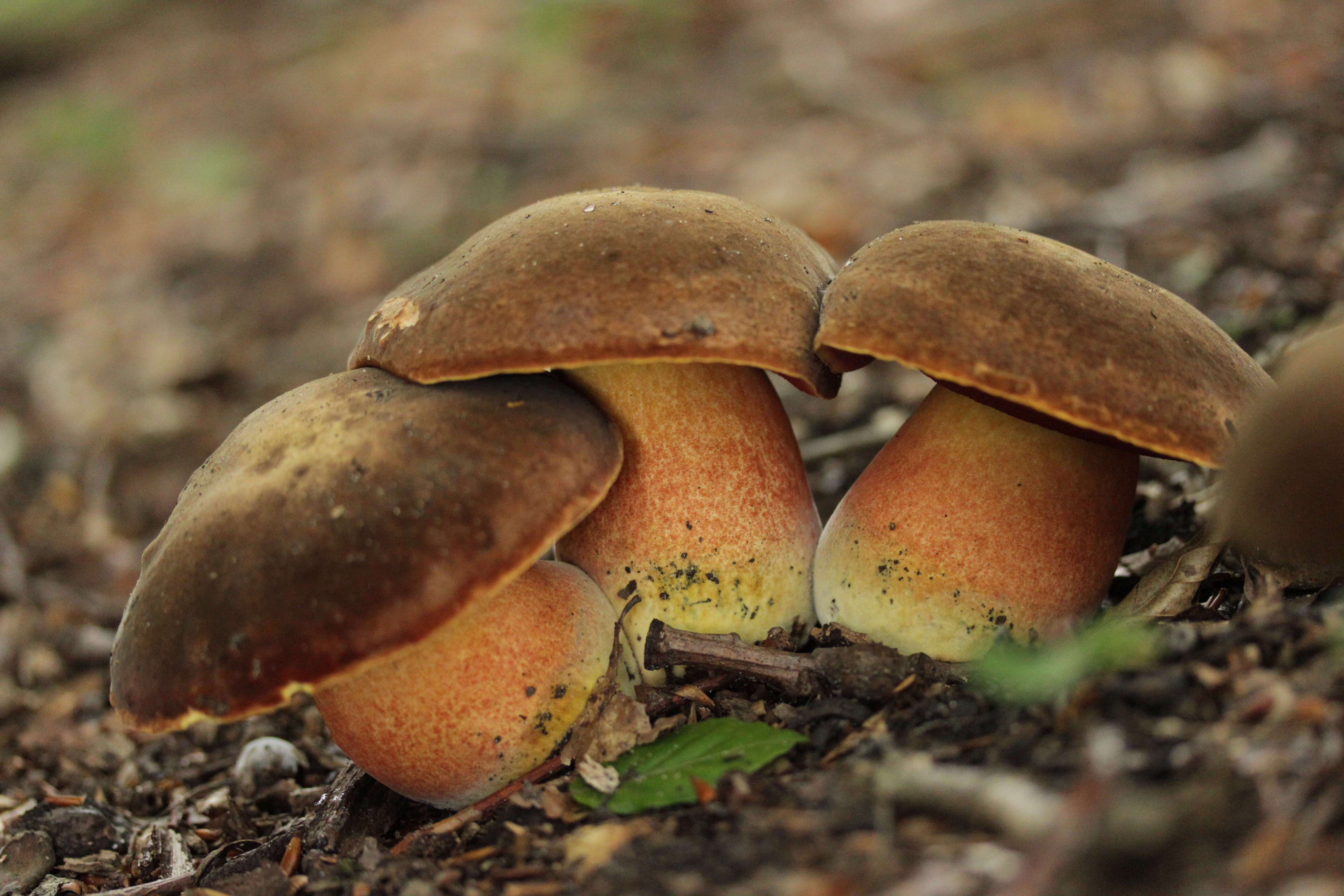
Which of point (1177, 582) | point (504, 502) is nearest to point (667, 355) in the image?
point (504, 502)

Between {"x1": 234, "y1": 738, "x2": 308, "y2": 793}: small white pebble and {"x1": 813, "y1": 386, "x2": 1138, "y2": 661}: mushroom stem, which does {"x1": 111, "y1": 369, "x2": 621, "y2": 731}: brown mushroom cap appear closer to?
{"x1": 813, "y1": 386, "x2": 1138, "y2": 661}: mushroom stem

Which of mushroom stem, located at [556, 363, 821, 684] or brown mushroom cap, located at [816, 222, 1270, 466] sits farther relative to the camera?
mushroom stem, located at [556, 363, 821, 684]

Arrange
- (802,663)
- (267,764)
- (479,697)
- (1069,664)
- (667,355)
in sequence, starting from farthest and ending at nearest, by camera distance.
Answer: (267,764) < (802,663) < (479,697) < (667,355) < (1069,664)

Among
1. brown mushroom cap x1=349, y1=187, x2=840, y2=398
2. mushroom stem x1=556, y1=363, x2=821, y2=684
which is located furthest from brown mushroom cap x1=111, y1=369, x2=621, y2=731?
mushroom stem x1=556, y1=363, x2=821, y2=684

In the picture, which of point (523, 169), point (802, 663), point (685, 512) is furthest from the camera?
point (523, 169)

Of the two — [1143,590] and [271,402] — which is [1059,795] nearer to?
[1143,590]

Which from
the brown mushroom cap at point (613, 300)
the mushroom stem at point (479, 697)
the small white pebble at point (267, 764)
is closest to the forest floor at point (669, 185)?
the small white pebble at point (267, 764)

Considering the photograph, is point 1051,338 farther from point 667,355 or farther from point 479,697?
point 479,697

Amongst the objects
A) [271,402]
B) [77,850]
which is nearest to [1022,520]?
[271,402]

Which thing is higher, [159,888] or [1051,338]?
[1051,338]
